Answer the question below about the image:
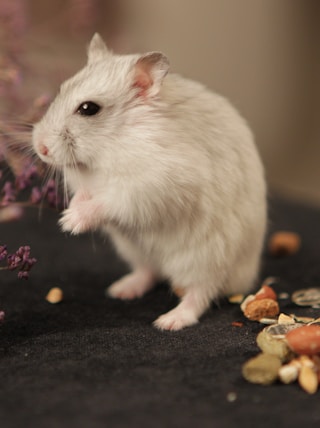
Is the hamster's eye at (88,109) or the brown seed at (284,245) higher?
the hamster's eye at (88,109)

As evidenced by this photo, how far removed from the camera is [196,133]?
1788mm

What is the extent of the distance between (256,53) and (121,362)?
4541 millimetres

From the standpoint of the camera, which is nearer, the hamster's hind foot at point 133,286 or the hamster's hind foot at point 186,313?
the hamster's hind foot at point 186,313

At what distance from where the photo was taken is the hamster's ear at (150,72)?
1700 millimetres

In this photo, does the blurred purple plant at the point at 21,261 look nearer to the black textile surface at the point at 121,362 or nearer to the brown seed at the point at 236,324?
the black textile surface at the point at 121,362

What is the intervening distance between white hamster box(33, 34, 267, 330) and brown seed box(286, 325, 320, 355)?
1.34 ft

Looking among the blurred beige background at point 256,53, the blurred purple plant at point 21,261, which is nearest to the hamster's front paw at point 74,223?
the blurred purple plant at point 21,261

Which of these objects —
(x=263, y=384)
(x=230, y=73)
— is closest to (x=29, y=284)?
(x=263, y=384)

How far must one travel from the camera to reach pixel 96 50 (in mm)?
1958

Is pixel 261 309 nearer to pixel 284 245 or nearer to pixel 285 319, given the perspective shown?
pixel 285 319

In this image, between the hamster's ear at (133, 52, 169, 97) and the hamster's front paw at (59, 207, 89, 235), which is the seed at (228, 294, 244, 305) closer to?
the hamster's front paw at (59, 207, 89, 235)

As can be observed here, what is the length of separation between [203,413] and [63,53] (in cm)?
315

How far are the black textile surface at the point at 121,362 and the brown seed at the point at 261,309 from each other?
3 centimetres

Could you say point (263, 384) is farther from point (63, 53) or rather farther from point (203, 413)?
point (63, 53)
